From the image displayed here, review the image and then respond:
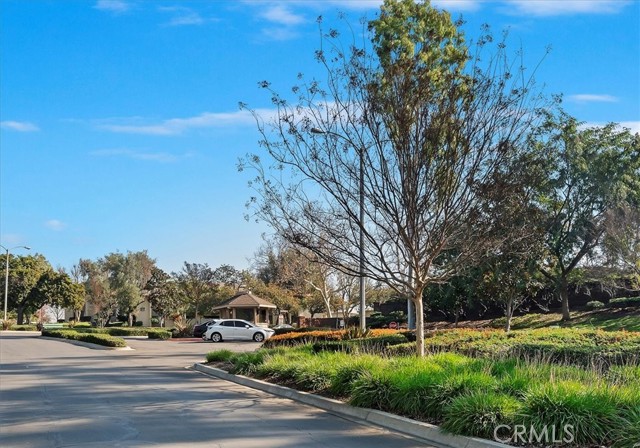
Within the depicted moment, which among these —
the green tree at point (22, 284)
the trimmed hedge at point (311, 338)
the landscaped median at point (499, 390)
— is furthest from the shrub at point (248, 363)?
the green tree at point (22, 284)

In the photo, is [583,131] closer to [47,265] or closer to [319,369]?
[319,369]

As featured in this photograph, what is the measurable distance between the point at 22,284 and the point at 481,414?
247 ft

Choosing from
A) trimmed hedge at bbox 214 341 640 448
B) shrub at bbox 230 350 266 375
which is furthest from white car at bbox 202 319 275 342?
trimmed hedge at bbox 214 341 640 448

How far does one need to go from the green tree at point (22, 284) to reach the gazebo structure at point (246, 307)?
28908mm

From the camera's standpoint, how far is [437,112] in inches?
550

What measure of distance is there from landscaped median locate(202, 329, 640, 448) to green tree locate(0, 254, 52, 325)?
A: 217 feet

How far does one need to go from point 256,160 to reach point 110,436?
25.2 ft

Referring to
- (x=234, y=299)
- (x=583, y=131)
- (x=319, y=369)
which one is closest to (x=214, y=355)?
(x=319, y=369)

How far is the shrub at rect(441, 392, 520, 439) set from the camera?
8.45 meters

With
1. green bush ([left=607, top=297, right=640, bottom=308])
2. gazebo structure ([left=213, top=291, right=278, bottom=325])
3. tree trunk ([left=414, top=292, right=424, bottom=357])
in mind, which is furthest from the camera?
gazebo structure ([left=213, top=291, right=278, bottom=325])

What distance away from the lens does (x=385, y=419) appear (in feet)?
33.9

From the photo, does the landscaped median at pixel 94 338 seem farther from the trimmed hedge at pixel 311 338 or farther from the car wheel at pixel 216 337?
the trimmed hedge at pixel 311 338

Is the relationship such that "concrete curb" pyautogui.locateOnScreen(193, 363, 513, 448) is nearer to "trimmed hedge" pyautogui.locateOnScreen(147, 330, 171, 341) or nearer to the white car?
the white car

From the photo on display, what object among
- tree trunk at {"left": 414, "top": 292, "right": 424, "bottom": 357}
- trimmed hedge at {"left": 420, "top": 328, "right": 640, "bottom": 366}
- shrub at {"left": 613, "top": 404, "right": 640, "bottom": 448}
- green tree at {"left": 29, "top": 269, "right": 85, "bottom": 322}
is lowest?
shrub at {"left": 613, "top": 404, "right": 640, "bottom": 448}
